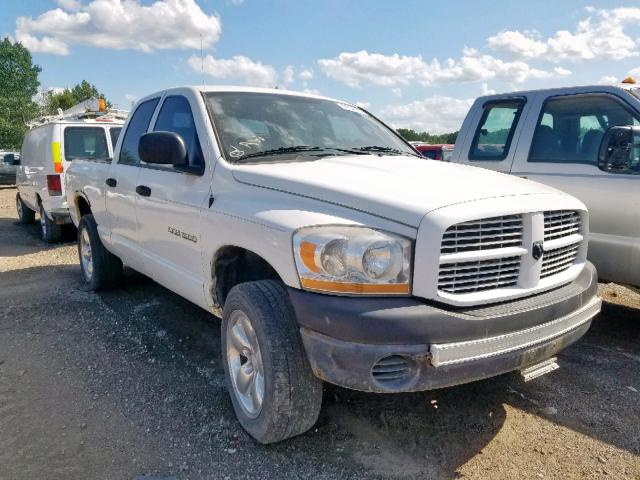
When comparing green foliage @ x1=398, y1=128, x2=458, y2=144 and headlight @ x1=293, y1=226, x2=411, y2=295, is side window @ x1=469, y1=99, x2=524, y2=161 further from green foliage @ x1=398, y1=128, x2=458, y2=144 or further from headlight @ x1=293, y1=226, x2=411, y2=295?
green foliage @ x1=398, y1=128, x2=458, y2=144

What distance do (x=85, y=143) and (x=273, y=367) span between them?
734 cm

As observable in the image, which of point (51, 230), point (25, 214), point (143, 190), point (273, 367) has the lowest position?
point (25, 214)

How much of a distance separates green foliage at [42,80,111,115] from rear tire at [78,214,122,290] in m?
37.8

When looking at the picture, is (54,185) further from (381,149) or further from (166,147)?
(381,149)

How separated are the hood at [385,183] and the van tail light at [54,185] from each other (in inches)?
241

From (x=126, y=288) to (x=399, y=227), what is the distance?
4263 mm

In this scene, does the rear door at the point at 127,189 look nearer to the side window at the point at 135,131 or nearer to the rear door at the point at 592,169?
the side window at the point at 135,131

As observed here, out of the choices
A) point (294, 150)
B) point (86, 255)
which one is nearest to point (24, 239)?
point (86, 255)

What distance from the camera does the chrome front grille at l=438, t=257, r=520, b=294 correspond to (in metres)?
2.41

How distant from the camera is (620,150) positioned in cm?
392

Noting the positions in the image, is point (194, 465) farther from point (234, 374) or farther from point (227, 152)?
point (227, 152)

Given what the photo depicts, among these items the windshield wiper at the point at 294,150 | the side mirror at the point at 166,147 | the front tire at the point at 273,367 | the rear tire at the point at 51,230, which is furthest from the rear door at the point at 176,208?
the rear tire at the point at 51,230

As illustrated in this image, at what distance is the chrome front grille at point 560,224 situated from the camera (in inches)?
110

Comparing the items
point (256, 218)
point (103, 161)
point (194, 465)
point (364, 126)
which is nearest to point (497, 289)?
point (256, 218)
